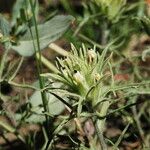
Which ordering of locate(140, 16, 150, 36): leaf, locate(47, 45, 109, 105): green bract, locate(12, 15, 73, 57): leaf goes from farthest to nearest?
locate(12, 15, 73, 57): leaf < locate(140, 16, 150, 36): leaf < locate(47, 45, 109, 105): green bract

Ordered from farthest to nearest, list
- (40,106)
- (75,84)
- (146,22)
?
(40,106), (146,22), (75,84)

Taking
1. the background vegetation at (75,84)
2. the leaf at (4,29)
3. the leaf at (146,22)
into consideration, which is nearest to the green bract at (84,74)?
the background vegetation at (75,84)

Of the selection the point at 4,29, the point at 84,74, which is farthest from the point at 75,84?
the point at 4,29

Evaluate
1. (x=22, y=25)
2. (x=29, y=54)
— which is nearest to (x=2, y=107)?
(x=29, y=54)

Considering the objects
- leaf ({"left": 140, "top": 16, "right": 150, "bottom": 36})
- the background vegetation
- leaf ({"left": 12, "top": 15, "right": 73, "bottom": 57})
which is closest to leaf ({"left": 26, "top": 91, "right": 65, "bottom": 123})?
the background vegetation

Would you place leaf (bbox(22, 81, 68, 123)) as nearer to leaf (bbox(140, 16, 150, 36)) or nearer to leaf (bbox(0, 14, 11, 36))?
leaf (bbox(0, 14, 11, 36))

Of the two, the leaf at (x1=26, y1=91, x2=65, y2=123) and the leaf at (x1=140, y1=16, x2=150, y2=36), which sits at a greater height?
the leaf at (x1=140, y1=16, x2=150, y2=36)

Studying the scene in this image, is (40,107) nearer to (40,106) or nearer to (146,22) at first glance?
(40,106)

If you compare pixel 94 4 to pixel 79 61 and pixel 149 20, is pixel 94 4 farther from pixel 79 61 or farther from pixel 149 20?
pixel 79 61

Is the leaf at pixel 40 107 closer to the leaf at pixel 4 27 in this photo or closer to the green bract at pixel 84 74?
the leaf at pixel 4 27
